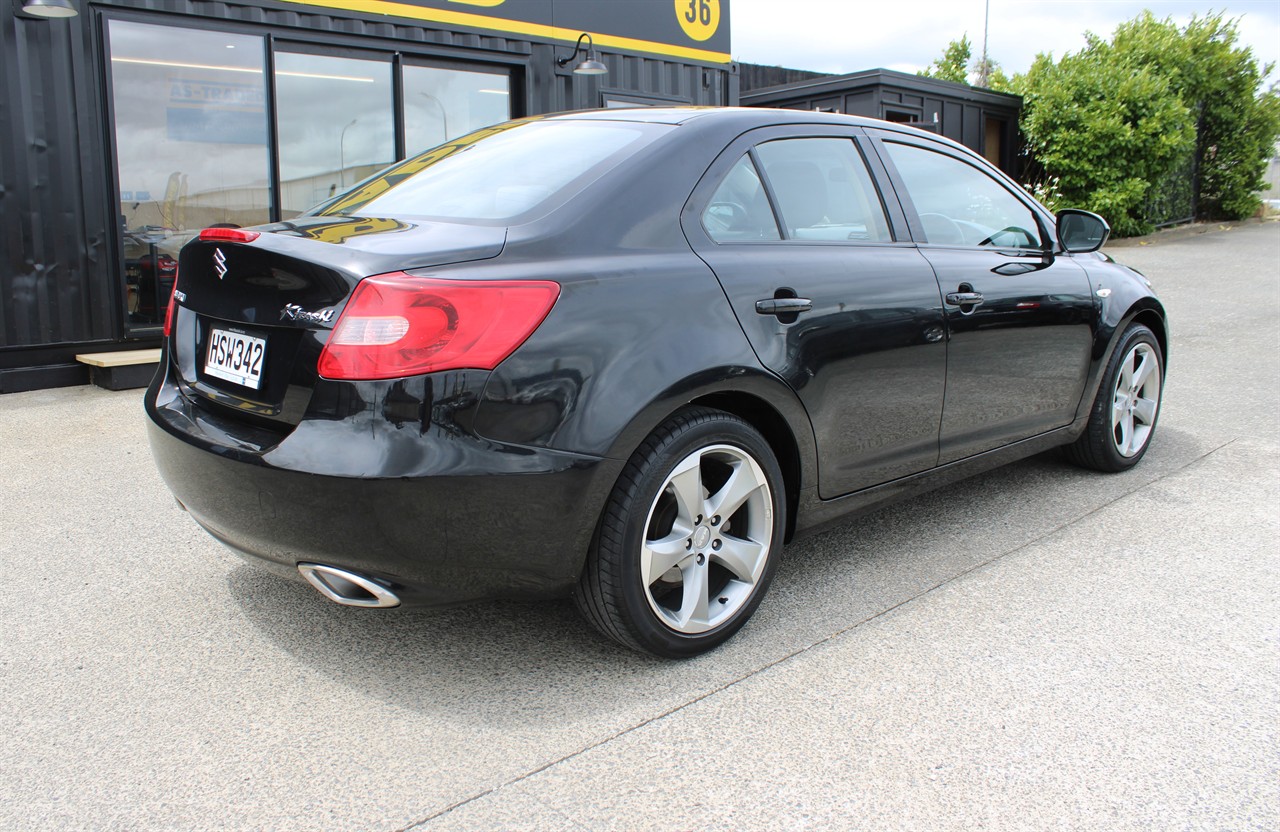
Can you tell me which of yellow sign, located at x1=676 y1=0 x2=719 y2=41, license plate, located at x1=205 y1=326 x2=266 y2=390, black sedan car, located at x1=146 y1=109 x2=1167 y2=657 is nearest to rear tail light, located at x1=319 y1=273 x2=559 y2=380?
black sedan car, located at x1=146 y1=109 x2=1167 y2=657

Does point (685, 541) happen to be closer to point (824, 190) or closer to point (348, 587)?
point (348, 587)

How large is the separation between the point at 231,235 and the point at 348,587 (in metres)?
1.00

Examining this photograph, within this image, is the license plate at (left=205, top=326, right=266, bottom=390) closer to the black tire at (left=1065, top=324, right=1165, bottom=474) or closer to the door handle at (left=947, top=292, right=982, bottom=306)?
the door handle at (left=947, top=292, right=982, bottom=306)

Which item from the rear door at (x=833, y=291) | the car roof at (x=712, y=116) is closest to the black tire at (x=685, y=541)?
the rear door at (x=833, y=291)

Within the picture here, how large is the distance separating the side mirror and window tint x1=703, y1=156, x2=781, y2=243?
185cm

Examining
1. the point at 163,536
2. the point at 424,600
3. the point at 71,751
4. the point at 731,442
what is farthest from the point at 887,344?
the point at 163,536

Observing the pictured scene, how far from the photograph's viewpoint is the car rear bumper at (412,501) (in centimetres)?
233

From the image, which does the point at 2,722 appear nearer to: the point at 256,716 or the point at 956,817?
the point at 256,716

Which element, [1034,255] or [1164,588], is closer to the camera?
[1164,588]

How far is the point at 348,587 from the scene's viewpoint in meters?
2.50

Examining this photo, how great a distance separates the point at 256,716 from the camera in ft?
8.40

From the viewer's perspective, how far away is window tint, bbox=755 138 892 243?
3205 millimetres

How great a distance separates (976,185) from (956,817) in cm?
266

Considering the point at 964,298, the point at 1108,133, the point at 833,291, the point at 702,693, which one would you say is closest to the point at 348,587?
the point at 702,693
